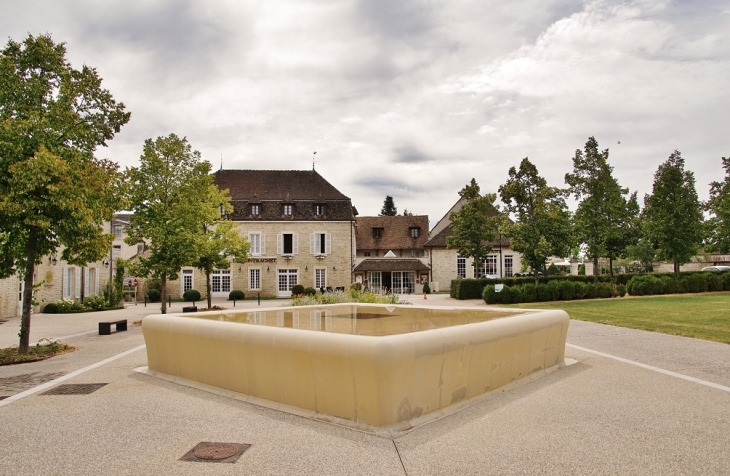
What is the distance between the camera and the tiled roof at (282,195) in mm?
46531

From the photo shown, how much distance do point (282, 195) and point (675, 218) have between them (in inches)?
1184

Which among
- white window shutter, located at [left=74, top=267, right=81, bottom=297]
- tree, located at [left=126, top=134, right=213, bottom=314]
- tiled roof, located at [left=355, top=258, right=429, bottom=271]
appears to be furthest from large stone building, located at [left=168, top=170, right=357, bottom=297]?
tree, located at [left=126, top=134, right=213, bottom=314]

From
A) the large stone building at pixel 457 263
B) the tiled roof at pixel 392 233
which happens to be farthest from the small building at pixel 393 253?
A: the large stone building at pixel 457 263

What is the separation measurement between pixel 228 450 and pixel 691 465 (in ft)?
14.2

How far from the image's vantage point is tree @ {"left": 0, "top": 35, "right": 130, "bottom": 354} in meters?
12.2

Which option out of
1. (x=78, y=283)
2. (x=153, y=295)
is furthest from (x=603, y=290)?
(x=78, y=283)

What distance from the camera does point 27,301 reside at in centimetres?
1283

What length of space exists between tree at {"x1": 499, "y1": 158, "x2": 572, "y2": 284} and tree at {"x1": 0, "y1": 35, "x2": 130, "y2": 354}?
80.4 feet

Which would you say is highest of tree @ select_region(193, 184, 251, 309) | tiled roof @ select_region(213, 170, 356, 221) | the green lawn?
tiled roof @ select_region(213, 170, 356, 221)

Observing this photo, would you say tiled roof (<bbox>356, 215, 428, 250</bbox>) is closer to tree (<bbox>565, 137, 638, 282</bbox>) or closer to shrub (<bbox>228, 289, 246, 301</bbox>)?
shrub (<bbox>228, 289, 246, 301</bbox>)

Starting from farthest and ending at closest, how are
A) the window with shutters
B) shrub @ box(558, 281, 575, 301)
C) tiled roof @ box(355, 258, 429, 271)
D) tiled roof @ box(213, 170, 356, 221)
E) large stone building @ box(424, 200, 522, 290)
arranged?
large stone building @ box(424, 200, 522, 290)
tiled roof @ box(355, 258, 429, 271)
tiled roof @ box(213, 170, 356, 221)
the window with shutters
shrub @ box(558, 281, 575, 301)

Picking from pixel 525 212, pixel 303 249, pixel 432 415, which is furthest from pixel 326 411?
pixel 303 249

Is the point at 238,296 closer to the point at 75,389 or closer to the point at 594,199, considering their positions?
→ the point at 594,199

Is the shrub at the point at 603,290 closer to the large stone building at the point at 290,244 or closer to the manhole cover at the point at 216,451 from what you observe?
the large stone building at the point at 290,244
